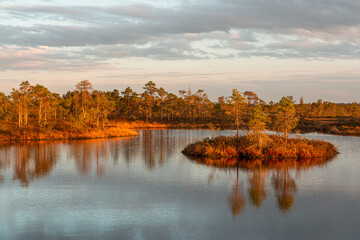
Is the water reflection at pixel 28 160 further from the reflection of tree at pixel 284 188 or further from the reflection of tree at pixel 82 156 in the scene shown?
the reflection of tree at pixel 284 188

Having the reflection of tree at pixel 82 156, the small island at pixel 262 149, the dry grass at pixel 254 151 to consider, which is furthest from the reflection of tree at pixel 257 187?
the reflection of tree at pixel 82 156

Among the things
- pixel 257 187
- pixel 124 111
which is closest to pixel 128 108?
pixel 124 111

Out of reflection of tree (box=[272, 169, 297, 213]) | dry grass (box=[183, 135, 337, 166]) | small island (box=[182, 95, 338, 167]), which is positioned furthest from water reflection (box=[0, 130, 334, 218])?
dry grass (box=[183, 135, 337, 166])

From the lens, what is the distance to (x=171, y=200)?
2480cm

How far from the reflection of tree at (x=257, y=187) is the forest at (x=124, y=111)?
12.2 metres

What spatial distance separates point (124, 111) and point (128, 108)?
3.82 meters

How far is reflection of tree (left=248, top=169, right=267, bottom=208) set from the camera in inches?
989

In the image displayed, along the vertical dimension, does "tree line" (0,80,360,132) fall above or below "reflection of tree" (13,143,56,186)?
above

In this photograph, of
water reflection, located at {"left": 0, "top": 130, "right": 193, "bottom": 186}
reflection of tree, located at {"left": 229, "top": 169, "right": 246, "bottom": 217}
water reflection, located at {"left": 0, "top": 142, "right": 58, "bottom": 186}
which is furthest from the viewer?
water reflection, located at {"left": 0, "top": 130, "right": 193, "bottom": 186}

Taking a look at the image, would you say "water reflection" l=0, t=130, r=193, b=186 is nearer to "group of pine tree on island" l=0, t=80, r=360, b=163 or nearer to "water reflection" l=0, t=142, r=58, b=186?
"water reflection" l=0, t=142, r=58, b=186

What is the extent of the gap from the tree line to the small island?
195mm

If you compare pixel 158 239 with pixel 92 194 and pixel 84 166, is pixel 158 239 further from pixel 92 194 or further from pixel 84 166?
pixel 84 166

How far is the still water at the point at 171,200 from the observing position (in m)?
18.5

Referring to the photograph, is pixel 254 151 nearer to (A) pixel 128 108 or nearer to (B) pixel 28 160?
(B) pixel 28 160
